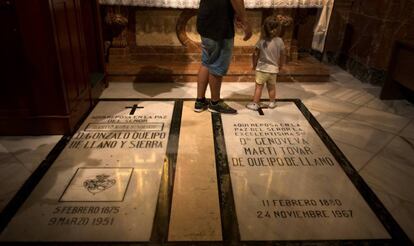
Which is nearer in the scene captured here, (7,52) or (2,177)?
(2,177)

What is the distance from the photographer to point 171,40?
183 inches

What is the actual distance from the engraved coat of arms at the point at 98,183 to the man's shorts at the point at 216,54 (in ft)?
4.83

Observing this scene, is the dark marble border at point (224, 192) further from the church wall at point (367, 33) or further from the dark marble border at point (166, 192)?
the church wall at point (367, 33)

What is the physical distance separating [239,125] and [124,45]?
2.23m

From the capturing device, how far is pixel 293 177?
7.97 ft

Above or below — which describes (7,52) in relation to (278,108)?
above

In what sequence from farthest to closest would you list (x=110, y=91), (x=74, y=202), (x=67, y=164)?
1. (x=110, y=91)
2. (x=67, y=164)
3. (x=74, y=202)

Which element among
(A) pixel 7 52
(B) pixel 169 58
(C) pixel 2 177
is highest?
(A) pixel 7 52

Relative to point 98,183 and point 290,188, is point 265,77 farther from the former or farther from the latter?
point 98,183

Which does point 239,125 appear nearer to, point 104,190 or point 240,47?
point 104,190

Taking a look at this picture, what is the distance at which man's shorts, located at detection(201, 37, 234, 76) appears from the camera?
10.3 ft

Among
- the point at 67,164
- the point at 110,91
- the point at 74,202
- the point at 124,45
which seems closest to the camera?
the point at 74,202

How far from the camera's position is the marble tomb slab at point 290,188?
1949mm

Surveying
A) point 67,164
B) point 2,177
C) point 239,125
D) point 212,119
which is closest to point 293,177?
point 239,125
